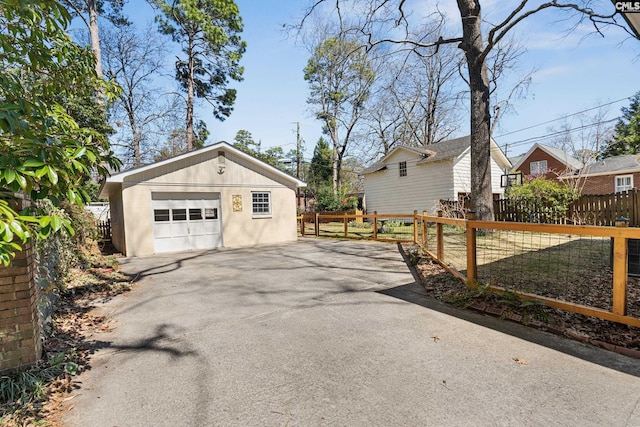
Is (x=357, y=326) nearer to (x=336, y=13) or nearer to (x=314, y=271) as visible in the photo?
(x=314, y=271)

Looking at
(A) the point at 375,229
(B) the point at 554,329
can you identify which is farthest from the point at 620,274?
(A) the point at 375,229

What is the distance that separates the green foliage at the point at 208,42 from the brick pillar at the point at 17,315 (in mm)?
18327

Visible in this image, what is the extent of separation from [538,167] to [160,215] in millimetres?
30984

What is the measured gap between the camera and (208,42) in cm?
1939

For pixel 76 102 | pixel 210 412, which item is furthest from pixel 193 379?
pixel 76 102

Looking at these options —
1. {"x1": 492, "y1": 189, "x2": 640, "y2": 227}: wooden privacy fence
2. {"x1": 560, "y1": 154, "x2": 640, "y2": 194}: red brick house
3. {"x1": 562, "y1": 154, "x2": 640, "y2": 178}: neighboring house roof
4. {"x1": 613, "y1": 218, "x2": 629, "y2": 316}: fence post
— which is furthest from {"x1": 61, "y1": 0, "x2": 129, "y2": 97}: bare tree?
{"x1": 562, "y1": 154, "x2": 640, "y2": 178}: neighboring house roof

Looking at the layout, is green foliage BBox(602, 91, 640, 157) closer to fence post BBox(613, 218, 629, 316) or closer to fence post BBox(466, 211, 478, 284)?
fence post BBox(466, 211, 478, 284)

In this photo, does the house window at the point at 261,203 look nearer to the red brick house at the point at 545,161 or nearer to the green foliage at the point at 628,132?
the red brick house at the point at 545,161

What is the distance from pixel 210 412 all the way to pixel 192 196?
35.2 feet

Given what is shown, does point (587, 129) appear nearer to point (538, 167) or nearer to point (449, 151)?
point (538, 167)

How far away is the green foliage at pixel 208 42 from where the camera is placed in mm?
18094

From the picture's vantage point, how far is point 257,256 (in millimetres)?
9914

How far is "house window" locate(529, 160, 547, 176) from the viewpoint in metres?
28.0

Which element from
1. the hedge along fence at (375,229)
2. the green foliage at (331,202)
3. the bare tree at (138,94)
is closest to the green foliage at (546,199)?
the hedge along fence at (375,229)
